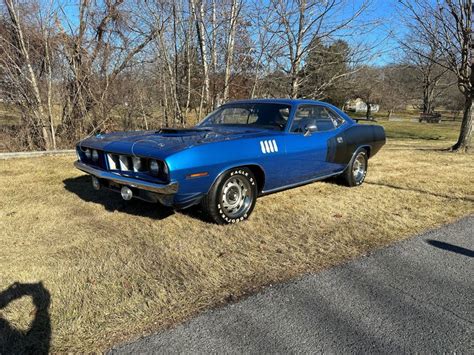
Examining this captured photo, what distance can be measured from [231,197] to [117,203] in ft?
5.67

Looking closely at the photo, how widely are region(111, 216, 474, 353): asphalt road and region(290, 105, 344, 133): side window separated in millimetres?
2105

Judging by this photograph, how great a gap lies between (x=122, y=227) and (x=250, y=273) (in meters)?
1.69

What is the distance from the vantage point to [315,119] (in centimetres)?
504

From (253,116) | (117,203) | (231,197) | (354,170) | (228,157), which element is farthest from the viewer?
(354,170)

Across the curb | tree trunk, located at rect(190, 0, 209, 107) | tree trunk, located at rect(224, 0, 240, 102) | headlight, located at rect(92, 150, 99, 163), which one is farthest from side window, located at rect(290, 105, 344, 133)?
the curb

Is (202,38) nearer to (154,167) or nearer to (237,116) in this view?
(237,116)

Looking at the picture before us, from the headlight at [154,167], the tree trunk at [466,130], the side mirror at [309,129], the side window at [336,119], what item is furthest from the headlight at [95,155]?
the tree trunk at [466,130]

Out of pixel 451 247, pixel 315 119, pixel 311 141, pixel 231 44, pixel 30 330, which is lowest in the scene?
pixel 451 247

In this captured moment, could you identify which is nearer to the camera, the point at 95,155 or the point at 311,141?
the point at 95,155

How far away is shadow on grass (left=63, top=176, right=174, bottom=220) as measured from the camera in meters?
4.31

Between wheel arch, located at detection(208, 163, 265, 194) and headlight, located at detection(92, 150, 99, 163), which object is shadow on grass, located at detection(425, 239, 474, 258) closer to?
wheel arch, located at detection(208, 163, 265, 194)

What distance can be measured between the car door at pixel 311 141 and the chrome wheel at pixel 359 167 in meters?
0.65

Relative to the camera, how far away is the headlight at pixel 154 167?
341 cm

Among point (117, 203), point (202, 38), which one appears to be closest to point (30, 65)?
point (202, 38)
